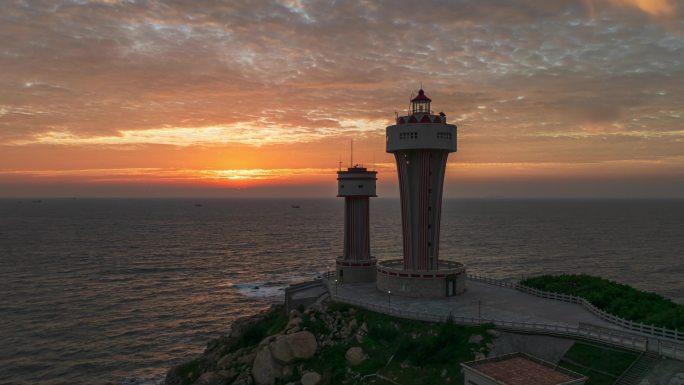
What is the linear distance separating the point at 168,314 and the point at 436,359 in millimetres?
51187

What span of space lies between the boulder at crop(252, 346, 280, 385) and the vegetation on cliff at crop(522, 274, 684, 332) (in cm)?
2953

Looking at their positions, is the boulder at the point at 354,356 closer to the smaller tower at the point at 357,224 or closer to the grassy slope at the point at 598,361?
the grassy slope at the point at 598,361

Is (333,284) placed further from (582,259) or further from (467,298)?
(582,259)

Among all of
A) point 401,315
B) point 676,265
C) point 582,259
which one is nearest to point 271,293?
point 401,315

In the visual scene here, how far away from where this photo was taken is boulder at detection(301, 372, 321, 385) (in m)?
38.3

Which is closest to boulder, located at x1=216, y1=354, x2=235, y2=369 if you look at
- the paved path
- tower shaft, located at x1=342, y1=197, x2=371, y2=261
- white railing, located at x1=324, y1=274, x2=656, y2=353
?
the paved path

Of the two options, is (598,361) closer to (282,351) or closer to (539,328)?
(539,328)

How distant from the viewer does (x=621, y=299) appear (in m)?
44.8

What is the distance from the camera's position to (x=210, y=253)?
136250mm

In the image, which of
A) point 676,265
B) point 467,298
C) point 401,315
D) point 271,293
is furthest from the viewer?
point 676,265

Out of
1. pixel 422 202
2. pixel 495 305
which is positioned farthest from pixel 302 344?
pixel 422 202

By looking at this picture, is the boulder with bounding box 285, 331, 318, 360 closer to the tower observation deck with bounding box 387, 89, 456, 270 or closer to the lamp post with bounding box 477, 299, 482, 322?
the lamp post with bounding box 477, 299, 482, 322

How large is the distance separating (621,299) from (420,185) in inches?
855

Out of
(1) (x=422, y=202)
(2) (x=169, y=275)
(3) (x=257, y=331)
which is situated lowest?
(2) (x=169, y=275)
